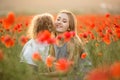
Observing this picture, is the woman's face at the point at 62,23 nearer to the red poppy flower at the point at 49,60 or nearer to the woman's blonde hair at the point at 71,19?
the woman's blonde hair at the point at 71,19

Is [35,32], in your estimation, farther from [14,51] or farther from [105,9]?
[105,9]

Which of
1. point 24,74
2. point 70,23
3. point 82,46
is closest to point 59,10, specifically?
point 70,23

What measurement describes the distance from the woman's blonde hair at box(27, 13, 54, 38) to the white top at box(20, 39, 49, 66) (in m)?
0.05

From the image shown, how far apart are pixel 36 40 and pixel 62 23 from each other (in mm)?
190

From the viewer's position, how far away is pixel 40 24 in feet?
7.07

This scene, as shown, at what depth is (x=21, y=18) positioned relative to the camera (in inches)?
85.8

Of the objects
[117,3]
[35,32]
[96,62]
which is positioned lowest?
[96,62]

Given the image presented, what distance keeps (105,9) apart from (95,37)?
20cm

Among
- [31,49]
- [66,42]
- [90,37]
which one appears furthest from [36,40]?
[90,37]

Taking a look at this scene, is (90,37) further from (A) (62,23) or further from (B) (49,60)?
(B) (49,60)

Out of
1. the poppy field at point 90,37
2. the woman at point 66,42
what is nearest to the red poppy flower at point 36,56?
the poppy field at point 90,37

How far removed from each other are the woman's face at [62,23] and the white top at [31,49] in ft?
0.43

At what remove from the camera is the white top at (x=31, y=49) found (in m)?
2.05

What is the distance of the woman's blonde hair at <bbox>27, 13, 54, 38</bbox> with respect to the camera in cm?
213
